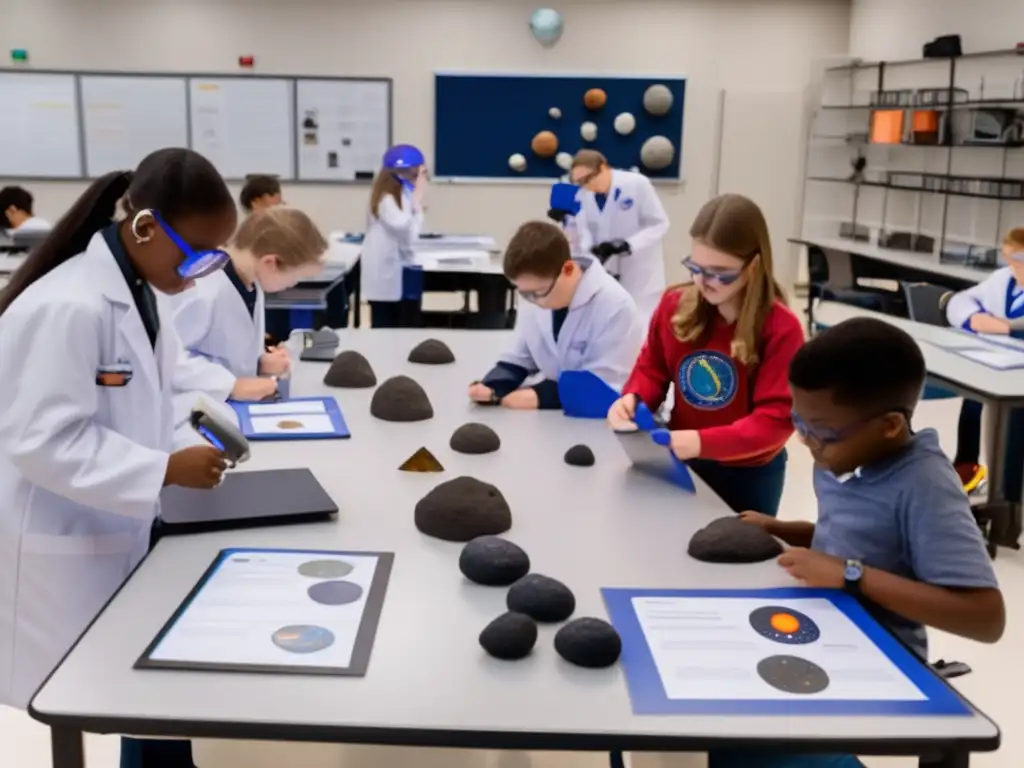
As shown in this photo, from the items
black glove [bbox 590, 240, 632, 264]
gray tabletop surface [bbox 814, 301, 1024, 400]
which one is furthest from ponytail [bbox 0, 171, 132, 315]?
black glove [bbox 590, 240, 632, 264]

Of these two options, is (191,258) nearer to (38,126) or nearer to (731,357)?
(731,357)

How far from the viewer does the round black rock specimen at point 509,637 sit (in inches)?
47.6

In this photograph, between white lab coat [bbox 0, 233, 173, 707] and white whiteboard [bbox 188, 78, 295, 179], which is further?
white whiteboard [bbox 188, 78, 295, 179]

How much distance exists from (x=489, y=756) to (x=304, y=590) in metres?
0.89

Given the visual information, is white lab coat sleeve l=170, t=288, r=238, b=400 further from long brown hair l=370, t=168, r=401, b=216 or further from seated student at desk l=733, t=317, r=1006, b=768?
long brown hair l=370, t=168, r=401, b=216

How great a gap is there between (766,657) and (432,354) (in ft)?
6.39

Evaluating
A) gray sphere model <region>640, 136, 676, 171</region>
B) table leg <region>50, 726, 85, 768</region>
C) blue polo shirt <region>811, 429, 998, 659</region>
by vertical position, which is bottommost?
table leg <region>50, 726, 85, 768</region>

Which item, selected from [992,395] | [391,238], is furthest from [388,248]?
[992,395]

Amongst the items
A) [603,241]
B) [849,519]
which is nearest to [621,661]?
[849,519]

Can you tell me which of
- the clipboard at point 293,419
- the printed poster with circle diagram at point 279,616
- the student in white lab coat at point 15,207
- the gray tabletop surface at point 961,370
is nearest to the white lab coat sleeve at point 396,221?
the student in white lab coat at point 15,207

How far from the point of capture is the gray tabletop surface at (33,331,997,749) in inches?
42.4

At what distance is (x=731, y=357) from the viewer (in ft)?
6.65

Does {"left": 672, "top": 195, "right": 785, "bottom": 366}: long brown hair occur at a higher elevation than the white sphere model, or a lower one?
lower

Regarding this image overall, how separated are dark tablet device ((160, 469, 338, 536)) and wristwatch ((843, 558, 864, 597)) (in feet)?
2.66
